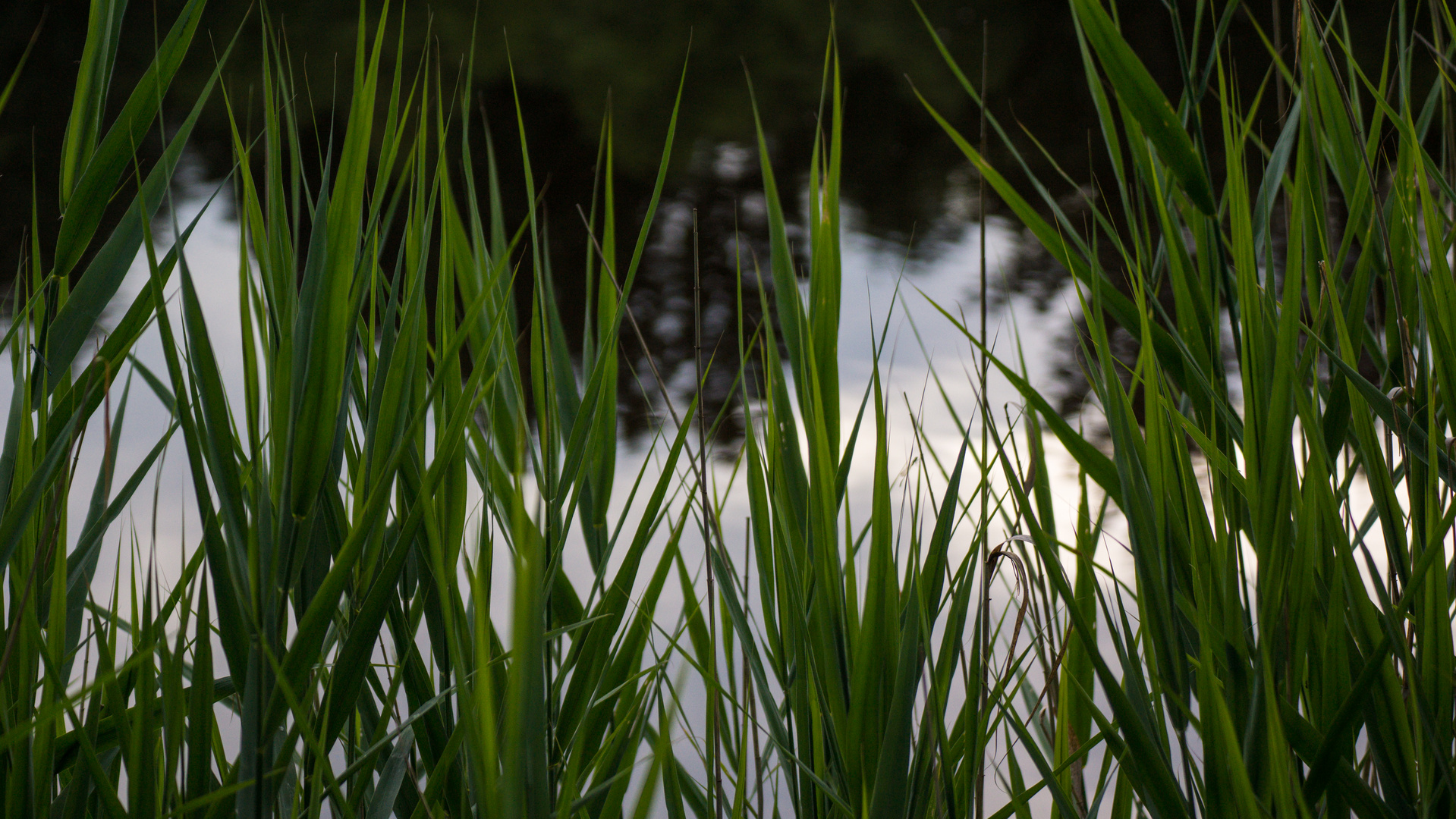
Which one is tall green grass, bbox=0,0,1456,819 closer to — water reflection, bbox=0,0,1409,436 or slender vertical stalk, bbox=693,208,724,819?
slender vertical stalk, bbox=693,208,724,819

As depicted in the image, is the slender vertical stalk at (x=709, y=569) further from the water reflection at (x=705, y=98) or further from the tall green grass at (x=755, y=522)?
the water reflection at (x=705, y=98)

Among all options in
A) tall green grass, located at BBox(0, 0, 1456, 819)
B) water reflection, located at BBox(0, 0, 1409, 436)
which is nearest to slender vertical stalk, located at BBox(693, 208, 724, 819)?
tall green grass, located at BBox(0, 0, 1456, 819)

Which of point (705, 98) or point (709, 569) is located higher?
point (705, 98)

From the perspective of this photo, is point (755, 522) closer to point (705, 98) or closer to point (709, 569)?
point (709, 569)

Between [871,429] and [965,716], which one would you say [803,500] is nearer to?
[965,716]

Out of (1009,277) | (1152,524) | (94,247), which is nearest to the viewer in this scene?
(1152,524)

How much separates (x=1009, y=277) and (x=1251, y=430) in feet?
4.46

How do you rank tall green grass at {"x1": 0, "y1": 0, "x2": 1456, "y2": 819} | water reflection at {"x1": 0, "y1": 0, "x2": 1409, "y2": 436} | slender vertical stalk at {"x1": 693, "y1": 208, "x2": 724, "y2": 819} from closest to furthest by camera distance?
tall green grass at {"x1": 0, "y1": 0, "x2": 1456, "y2": 819} < slender vertical stalk at {"x1": 693, "y1": 208, "x2": 724, "y2": 819} < water reflection at {"x1": 0, "y1": 0, "x2": 1409, "y2": 436}

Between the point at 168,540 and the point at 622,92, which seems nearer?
the point at 168,540

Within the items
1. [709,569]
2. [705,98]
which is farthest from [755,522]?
[705,98]

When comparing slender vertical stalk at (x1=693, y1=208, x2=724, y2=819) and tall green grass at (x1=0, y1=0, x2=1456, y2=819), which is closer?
tall green grass at (x1=0, y1=0, x2=1456, y2=819)

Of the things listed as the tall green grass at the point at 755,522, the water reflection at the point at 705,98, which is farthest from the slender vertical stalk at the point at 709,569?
the water reflection at the point at 705,98

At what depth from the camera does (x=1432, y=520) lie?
0.30 m

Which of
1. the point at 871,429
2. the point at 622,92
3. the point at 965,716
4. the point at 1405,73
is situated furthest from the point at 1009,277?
the point at 965,716
